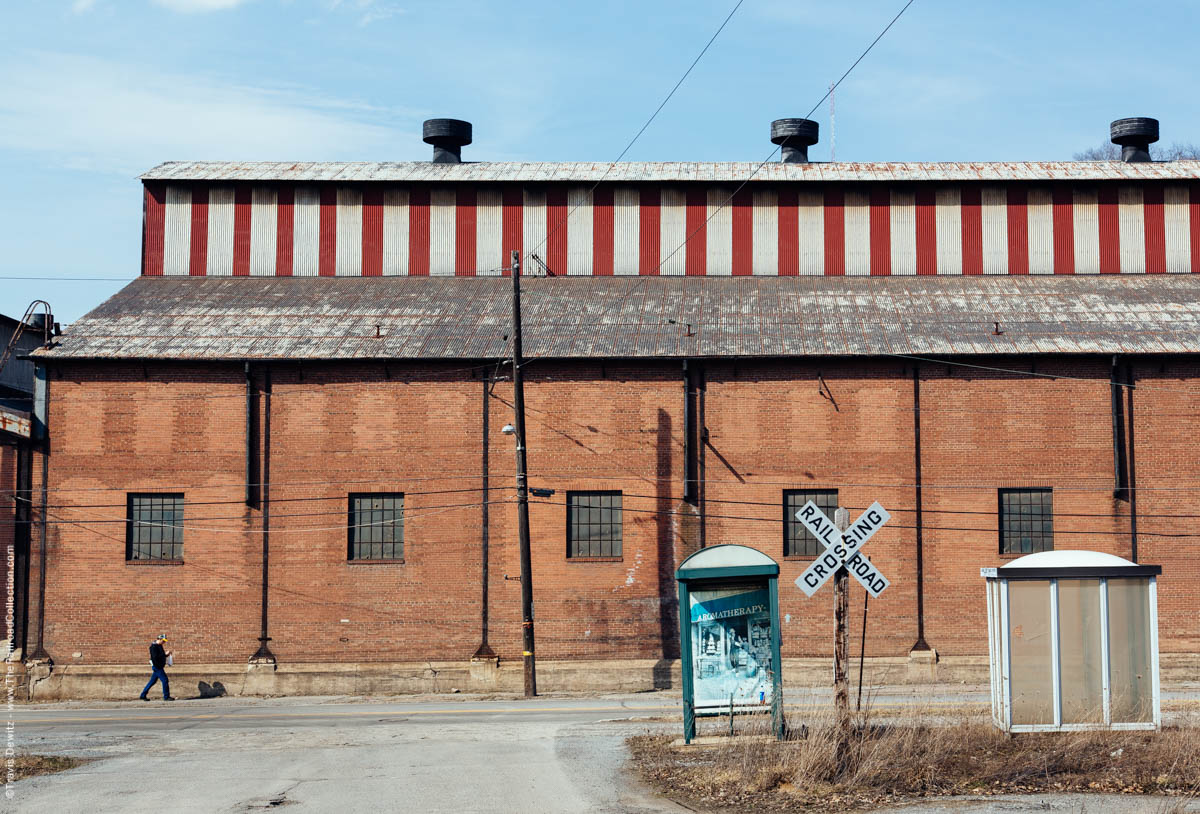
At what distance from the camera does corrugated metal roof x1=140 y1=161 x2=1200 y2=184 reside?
3644 centimetres

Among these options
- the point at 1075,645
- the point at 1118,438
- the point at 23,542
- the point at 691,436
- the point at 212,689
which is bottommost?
the point at 212,689

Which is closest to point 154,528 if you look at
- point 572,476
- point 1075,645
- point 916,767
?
point 572,476

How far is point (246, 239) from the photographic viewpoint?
3697cm

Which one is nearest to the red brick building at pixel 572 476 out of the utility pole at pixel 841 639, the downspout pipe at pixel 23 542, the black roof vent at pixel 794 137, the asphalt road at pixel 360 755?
the downspout pipe at pixel 23 542

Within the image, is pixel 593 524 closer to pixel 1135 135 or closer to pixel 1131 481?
pixel 1131 481

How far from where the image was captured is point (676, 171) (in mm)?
37594

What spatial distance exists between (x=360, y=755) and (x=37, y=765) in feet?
14.7

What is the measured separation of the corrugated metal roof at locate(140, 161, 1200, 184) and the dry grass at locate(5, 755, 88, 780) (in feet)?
74.0

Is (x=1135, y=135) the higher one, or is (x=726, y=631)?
(x=1135, y=135)

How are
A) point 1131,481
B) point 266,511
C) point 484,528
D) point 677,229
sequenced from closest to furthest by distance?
point 1131,481 < point 484,528 < point 266,511 < point 677,229

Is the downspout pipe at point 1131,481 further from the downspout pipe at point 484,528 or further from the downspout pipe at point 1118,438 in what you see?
the downspout pipe at point 484,528

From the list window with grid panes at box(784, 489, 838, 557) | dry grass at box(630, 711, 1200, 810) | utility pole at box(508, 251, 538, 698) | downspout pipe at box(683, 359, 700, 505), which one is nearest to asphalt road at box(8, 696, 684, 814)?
dry grass at box(630, 711, 1200, 810)

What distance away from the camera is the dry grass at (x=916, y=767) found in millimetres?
13086

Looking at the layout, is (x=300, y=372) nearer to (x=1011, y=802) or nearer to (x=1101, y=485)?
(x=1101, y=485)
